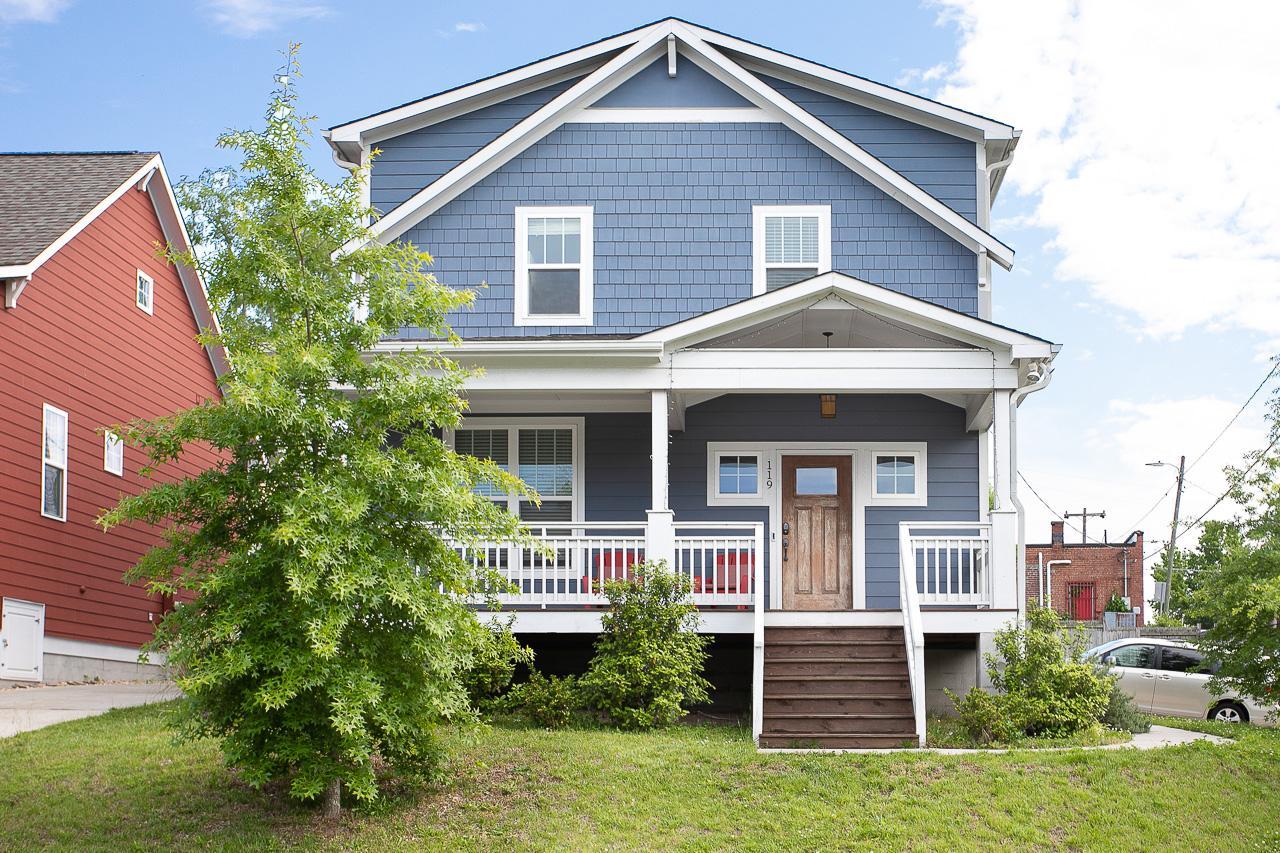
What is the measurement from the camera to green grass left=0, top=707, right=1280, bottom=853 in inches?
395

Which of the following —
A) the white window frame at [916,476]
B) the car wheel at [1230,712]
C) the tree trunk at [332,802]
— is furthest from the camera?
the car wheel at [1230,712]

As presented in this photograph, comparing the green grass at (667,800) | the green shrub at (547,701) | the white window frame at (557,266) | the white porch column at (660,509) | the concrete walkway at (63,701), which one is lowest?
the green grass at (667,800)

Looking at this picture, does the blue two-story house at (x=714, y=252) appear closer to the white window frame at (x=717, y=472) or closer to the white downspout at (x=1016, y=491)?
the white window frame at (x=717, y=472)

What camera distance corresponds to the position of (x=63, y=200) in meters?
18.8

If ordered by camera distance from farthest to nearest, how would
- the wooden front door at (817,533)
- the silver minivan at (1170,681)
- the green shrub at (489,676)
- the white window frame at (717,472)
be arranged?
the silver minivan at (1170,681) < the white window frame at (717,472) < the wooden front door at (817,533) < the green shrub at (489,676)

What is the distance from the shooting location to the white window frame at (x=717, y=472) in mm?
17516

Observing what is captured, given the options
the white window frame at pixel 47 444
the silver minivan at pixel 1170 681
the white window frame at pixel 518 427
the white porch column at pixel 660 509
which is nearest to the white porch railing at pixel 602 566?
the white porch column at pixel 660 509

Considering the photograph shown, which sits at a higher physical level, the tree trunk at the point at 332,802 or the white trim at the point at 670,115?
the white trim at the point at 670,115

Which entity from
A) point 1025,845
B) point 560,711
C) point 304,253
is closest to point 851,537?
point 560,711

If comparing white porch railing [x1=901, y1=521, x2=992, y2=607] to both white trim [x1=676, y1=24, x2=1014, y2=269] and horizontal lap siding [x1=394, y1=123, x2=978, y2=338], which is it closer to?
horizontal lap siding [x1=394, y1=123, x2=978, y2=338]

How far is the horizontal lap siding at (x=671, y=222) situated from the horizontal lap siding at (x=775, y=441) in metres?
1.33

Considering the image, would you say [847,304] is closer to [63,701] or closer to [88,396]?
[63,701]

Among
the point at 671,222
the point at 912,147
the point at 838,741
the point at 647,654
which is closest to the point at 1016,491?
the point at 838,741

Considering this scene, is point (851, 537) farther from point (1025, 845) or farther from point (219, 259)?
point (219, 259)
